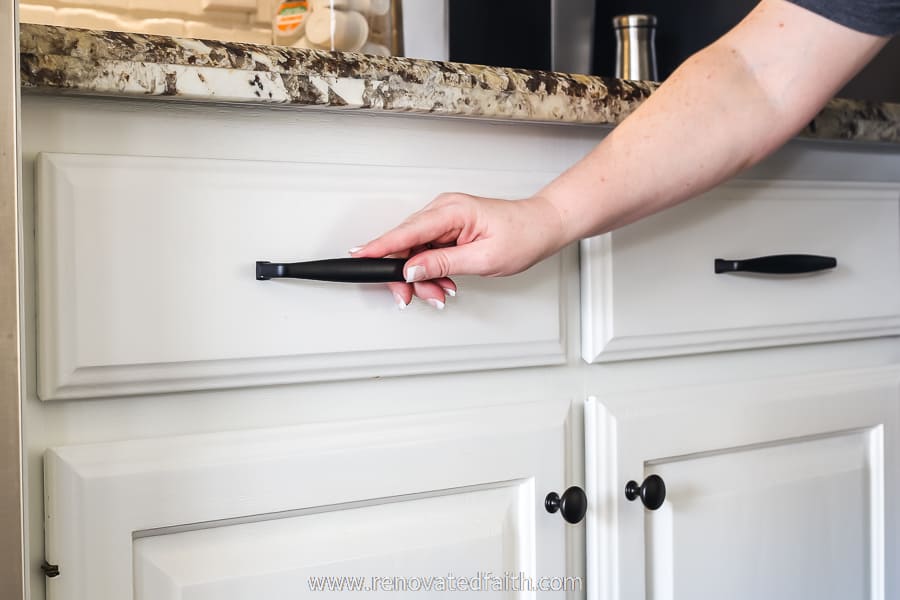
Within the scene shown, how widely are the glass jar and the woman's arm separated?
0.35m

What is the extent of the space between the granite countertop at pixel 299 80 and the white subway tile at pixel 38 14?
599 mm

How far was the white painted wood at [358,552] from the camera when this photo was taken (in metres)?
A: 0.58

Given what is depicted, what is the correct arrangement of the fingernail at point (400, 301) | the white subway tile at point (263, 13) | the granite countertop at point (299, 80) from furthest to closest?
the white subway tile at point (263, 13), the fingernail at point (400, 301), the granite countertop at point (299, 80)

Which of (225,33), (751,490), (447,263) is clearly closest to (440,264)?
(447,263)

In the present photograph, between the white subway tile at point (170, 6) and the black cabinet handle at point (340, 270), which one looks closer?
the black cabinet handle at point (340, 270)

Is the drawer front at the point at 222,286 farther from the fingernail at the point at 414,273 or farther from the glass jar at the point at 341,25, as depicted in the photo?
the glass jar at the point at 341,25

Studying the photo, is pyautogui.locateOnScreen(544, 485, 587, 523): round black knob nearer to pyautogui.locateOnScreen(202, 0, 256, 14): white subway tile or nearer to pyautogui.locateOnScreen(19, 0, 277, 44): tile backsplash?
pyautogui.locateOnScreen(19, 0, 277, 44): tile backsplash

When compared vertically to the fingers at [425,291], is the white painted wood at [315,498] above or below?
below

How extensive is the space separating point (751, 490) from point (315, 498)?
1.40ft

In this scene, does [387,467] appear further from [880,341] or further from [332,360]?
[880,341]

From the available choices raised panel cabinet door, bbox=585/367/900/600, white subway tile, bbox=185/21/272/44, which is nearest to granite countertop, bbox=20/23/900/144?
raised panel cabinet door, bbox=585/367/900/600

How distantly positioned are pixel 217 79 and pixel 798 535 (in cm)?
67

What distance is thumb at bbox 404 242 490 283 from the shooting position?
605 mm

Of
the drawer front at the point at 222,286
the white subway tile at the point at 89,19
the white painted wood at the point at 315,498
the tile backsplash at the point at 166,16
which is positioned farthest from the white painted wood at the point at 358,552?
the white subway tile at the point at 89,19
